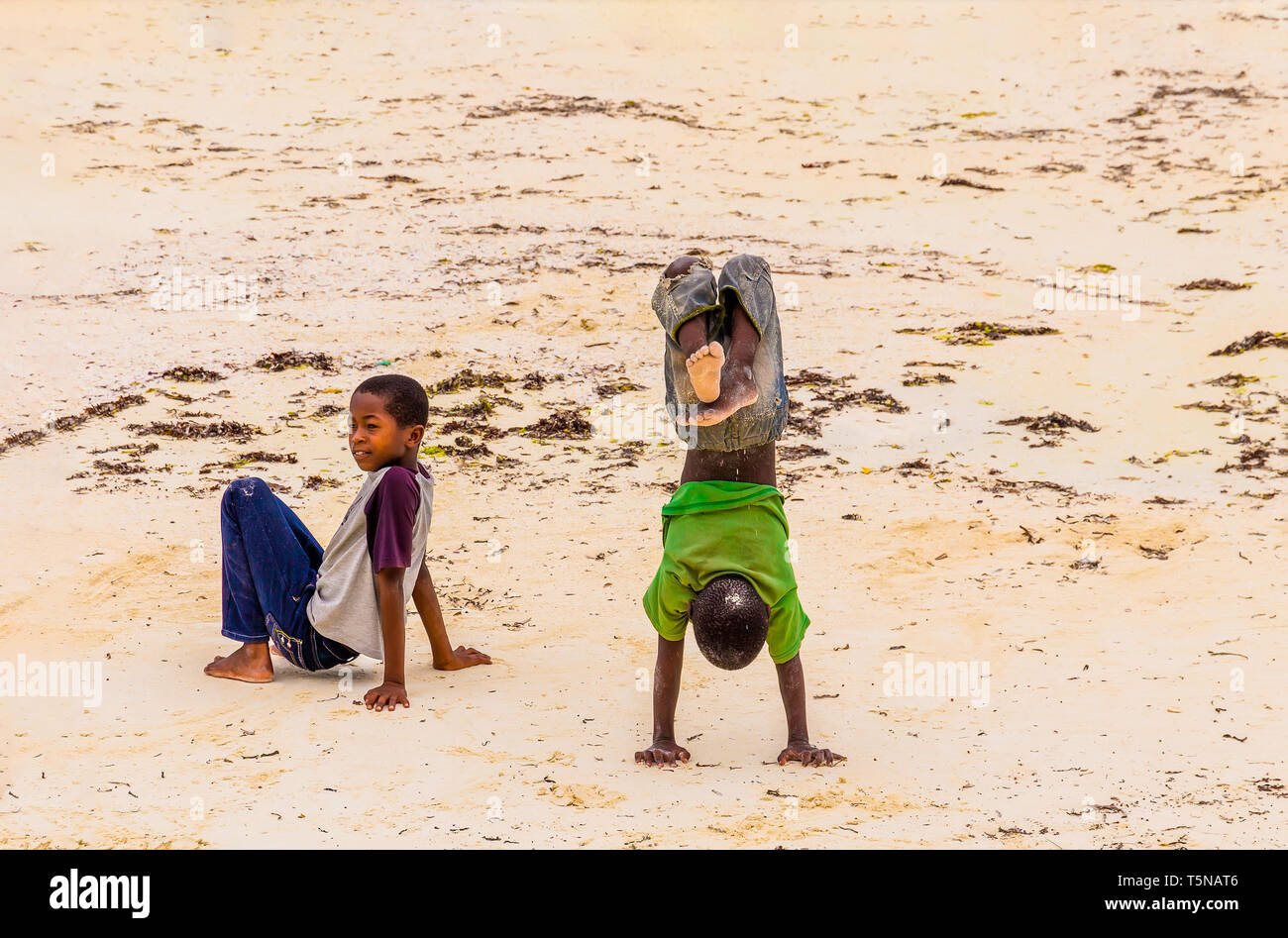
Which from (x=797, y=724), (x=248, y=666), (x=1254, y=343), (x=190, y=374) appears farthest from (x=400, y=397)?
(x=1254, y=343)

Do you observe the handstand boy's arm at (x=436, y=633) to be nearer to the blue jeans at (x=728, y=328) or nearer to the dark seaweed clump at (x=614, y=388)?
the blue jeans at (x=728, y=328)

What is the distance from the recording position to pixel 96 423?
6.76 metres

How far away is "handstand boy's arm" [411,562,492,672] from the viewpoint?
170 inches

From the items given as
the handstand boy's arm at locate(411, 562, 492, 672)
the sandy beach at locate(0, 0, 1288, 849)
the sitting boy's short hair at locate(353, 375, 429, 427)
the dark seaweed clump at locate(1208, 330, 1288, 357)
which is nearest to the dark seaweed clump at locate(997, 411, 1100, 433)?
the sandy beach at locate(0, 0, 1288, 849)

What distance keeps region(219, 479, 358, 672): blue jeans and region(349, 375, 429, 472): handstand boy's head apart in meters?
0.38

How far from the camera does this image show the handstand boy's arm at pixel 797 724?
12.1ft

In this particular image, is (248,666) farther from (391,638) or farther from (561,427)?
(561,427)

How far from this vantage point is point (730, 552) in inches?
137

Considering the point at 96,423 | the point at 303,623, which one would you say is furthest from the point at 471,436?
the point at 303,623

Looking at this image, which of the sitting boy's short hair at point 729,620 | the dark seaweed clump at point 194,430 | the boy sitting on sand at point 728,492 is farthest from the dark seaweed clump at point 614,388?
the sitting boy's short hair at point 729,620

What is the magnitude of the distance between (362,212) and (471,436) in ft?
13.6

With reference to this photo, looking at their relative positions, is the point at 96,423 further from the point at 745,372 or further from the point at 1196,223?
→ the point at 1196,223

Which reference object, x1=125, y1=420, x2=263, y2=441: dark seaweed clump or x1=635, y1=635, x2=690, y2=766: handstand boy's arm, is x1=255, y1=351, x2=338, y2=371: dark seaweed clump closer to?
x1=125, y1=420, x2=263, y2=441: dark seaweed clump

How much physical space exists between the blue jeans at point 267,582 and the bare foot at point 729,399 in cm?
162
